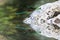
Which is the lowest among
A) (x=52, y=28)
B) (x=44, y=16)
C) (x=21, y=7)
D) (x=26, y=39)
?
(x=26, y=39)

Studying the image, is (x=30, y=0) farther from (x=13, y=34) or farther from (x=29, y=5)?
(x=13, y=34)

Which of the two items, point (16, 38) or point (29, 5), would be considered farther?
point (29, 5)

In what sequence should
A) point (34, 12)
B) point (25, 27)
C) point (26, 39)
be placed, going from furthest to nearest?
point (34, 12)
point (25, 27)
point (26, 39)

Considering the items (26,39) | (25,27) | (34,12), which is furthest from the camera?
(34,12)

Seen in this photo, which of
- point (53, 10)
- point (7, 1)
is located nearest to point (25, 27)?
point (53, 10)

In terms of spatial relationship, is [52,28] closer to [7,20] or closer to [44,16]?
[44,16]

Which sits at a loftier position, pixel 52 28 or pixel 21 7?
pixel 21 7
